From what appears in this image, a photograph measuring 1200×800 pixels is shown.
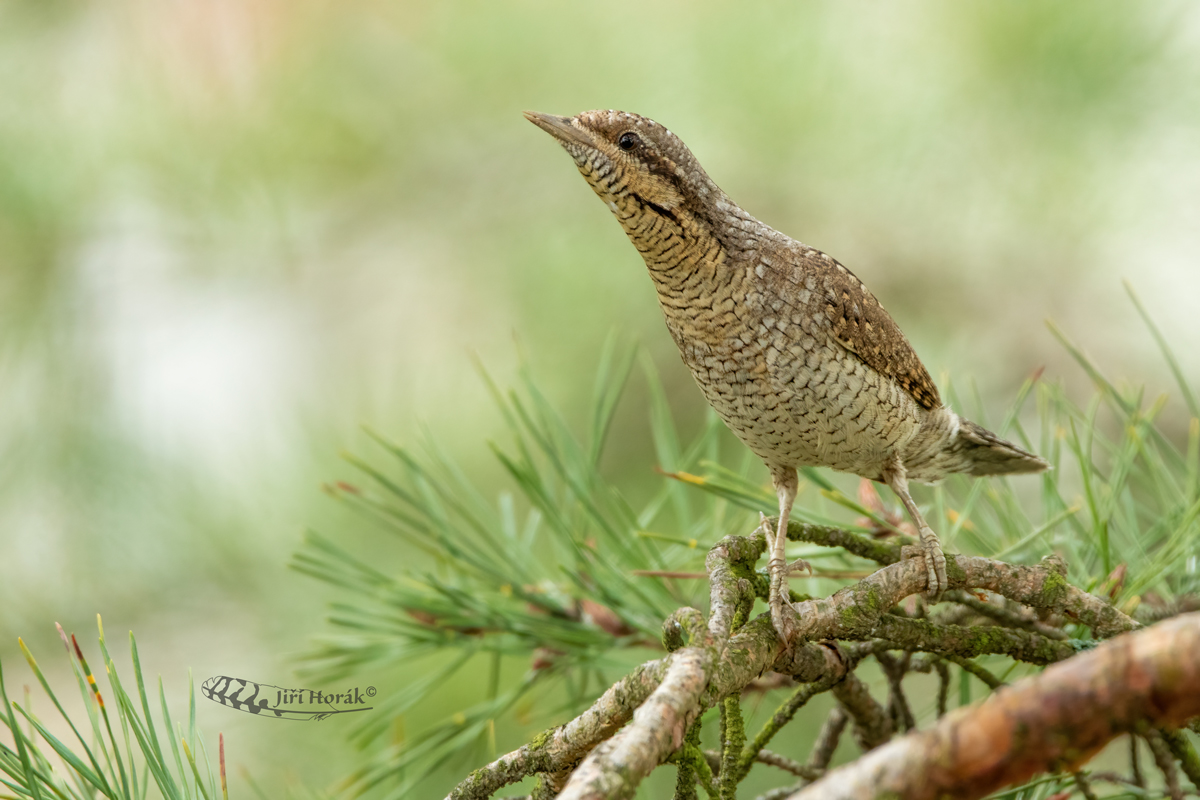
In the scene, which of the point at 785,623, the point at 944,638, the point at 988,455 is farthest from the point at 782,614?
the point at 988,455

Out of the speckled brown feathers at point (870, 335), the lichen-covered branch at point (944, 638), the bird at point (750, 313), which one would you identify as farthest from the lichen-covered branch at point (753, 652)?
the speckled brown feathers at point (870, 335)

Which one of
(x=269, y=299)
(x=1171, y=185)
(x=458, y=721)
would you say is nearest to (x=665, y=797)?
(x=458, y=721)

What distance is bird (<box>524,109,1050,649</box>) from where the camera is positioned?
1673mm

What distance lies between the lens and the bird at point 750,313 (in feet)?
5.49

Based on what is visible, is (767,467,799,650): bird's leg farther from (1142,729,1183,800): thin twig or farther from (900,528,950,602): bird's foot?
(1142,729,1183,800): thin twig

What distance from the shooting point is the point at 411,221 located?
3574 millimetres

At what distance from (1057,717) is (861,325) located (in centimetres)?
131

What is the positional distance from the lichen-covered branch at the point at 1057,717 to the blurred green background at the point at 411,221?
2.46 meters

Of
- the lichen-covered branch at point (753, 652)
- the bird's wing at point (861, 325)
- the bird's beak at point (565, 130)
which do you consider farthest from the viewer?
the bird's wing at point (861, 325)

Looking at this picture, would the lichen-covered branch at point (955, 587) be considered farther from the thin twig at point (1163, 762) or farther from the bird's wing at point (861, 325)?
the bird's wing at point (861, 325)

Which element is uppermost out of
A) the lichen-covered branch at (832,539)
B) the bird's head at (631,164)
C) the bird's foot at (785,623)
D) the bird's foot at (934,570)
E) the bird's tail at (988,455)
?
the bird's head at (631,164)

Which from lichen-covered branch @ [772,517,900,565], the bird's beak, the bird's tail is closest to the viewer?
lichen-covered branch @ [772,517,900,565]

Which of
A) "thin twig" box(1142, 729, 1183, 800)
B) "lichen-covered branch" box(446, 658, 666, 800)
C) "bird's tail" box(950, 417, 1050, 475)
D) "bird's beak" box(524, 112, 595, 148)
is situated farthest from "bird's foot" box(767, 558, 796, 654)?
"bird's tail" box(950, 417, 1050, 475)

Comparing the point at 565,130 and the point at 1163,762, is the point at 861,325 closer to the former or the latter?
the point at 565,130
